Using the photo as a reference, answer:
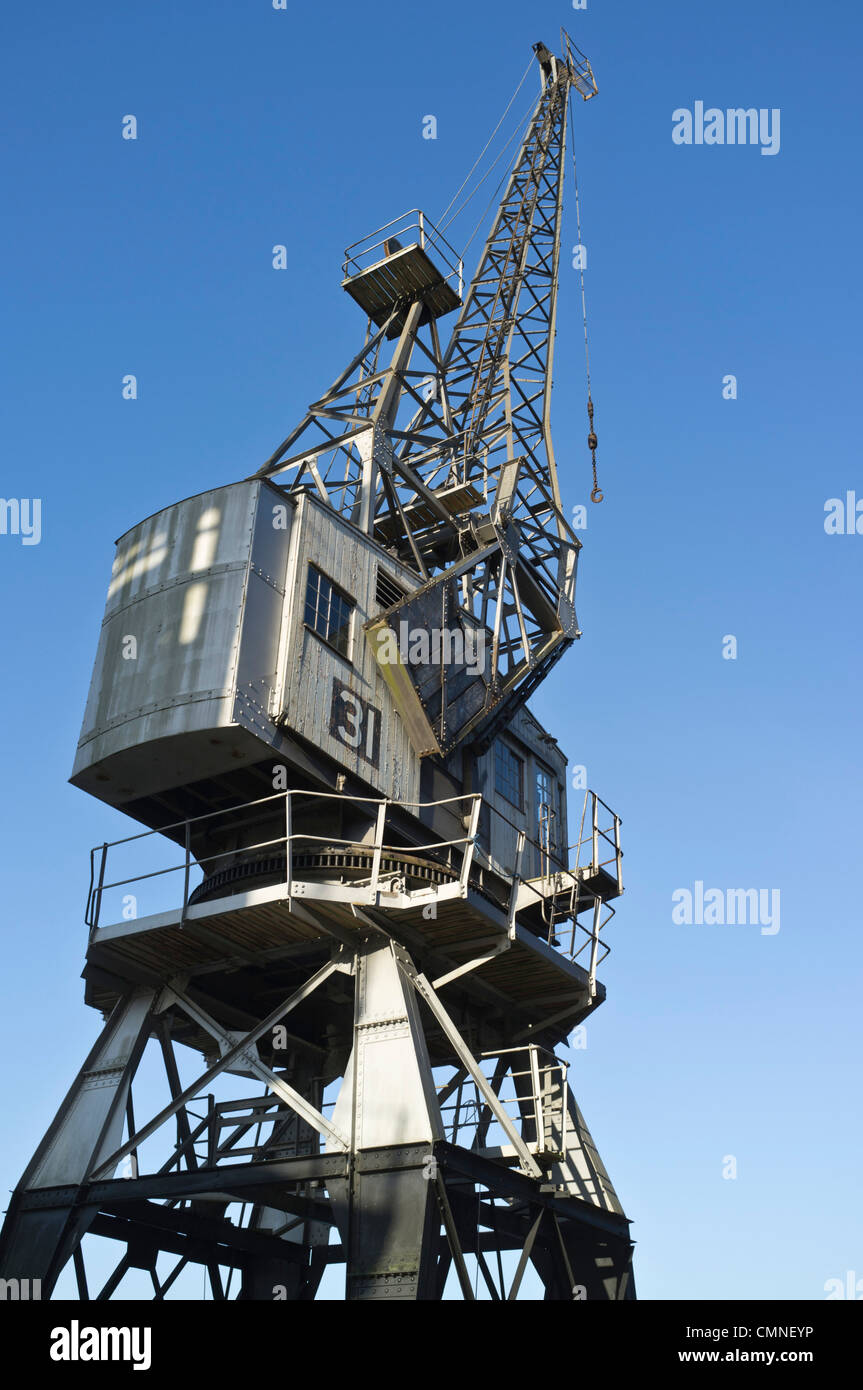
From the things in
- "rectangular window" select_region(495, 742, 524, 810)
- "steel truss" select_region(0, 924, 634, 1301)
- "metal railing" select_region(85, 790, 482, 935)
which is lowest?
"steel truss" select_region(0, 924, 634, 1301)

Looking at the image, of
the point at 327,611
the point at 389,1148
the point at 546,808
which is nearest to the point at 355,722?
the point at 327,611

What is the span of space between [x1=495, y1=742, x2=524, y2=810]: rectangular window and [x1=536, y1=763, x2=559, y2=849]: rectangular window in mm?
703

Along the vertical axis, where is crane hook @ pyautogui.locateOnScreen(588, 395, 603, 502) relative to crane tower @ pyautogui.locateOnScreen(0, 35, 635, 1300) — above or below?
above

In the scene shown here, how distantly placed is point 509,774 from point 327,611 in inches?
262

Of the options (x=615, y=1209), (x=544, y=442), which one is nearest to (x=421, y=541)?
(x=544, y=442)

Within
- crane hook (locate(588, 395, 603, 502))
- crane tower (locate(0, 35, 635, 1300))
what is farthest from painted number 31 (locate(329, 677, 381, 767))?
crane hook (locate(588, 395, 603, 502))

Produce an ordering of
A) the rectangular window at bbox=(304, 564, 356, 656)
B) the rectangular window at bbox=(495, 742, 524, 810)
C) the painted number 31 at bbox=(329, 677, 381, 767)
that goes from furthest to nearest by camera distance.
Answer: the rectangular window at bbox=(495, 742, 524, 810) < the rectangular window at bbox=(304, 564, 356, 656) < the painted number 31 at bbox=(329, 677, 381, 767)

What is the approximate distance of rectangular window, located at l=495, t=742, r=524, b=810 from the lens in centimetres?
2572

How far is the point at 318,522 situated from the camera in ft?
70.6

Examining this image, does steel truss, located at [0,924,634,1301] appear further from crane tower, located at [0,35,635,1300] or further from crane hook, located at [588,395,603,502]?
crane hook, located at [588,395,603,502]

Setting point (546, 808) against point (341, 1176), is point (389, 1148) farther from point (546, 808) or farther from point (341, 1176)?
point (546, 808)

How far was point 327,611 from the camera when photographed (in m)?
21.1
